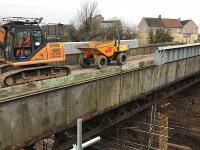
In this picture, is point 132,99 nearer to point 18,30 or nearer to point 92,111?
point 92,111

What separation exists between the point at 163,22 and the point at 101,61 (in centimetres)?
8482

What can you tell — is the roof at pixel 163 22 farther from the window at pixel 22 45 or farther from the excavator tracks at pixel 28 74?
the window at pixel 22 45

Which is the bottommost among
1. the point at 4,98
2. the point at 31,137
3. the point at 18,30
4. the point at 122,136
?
the point at 122,136

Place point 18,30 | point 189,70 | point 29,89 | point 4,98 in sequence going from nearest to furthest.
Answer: point 4,98 < point 29,89 < point 18,30 < point 189,70

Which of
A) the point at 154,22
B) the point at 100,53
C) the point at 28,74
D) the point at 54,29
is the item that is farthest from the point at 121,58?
the point at 154,22

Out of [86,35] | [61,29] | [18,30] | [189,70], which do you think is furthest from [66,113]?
[86,35]

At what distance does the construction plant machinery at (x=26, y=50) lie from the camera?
11.6 m

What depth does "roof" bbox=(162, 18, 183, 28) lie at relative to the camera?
9794 cm

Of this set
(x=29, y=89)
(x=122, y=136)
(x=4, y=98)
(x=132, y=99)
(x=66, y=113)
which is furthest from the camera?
(x=122, y=136)

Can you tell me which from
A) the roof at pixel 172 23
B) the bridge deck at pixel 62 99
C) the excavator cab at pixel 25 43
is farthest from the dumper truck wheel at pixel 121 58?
the roof at pixel 172 23

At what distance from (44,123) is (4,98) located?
158cm

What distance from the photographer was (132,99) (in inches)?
513

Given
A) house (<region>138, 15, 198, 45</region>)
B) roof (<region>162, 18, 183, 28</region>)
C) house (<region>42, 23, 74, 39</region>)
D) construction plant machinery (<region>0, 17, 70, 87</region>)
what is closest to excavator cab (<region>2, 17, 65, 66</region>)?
construction plant machinery (<region>0, 17, 70, 87</region>)

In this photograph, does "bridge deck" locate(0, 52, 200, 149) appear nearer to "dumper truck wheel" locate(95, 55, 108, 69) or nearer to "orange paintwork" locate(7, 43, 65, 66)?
"orange paintwork" locate(7, 43, 65, 66)
